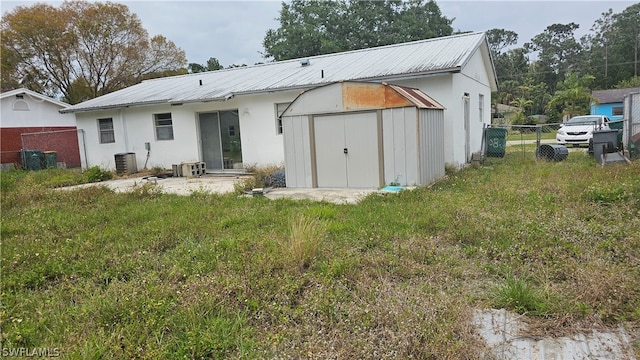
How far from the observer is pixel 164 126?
14875 millimetres

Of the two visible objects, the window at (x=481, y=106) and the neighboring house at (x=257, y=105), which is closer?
the neighboring house at (x=257, y=105)

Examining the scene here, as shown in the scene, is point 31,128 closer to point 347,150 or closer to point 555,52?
point 347,150

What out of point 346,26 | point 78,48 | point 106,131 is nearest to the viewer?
point 106,131

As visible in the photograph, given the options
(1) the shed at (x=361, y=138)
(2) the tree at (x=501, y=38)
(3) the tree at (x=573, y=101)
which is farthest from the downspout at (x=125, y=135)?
(2) the tree at (x=501, y=38)

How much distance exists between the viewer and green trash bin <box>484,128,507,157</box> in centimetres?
1442

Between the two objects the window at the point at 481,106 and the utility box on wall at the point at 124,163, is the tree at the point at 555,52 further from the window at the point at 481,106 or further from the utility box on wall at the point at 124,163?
the utility box on wall at the point at 124,163

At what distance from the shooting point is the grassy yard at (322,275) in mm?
2816

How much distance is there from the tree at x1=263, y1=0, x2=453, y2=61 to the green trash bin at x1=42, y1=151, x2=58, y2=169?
21.1 m

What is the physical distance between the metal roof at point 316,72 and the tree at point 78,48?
602 inches

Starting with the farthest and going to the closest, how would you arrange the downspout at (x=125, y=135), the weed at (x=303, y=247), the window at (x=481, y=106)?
the downspout at (x=125, y=135) → the window at (x=481, y=106) → the weed at (x=303, y=247)

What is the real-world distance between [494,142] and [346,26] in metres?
25.9

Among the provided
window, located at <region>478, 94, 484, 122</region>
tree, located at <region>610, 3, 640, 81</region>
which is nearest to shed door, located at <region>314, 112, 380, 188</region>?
window, located at <region>478, 94, 484, 122</region>

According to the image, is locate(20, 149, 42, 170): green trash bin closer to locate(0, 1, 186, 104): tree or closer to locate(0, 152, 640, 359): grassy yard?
locate(0, 152, 640, 359): grassy yard

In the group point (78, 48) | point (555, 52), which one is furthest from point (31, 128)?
point (555, 52)
